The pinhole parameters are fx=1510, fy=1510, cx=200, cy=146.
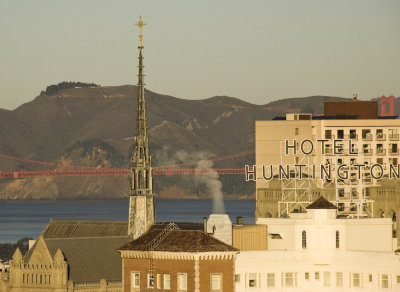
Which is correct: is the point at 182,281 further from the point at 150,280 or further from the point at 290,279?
the point at 290,279

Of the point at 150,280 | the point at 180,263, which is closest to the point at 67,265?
the point at 150,280

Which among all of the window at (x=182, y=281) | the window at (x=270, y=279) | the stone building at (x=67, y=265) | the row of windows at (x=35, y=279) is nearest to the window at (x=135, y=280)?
the window at (x=182, y=281)

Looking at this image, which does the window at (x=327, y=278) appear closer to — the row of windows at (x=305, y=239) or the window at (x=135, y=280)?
the row of windows at (x=305, y=239)

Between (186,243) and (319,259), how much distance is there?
1448cm

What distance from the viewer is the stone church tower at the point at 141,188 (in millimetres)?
170875

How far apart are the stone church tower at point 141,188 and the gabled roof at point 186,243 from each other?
1275 inches

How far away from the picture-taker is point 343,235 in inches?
5561

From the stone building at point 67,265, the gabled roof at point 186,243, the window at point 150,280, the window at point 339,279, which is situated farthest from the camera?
the stone building at point 67,265

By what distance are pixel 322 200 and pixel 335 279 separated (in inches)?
331

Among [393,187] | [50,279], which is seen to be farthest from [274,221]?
[393,187]

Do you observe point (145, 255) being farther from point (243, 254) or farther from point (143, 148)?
point (143, 148)

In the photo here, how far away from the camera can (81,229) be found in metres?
168

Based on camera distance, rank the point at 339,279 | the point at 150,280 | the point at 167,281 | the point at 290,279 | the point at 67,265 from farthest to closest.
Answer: the point at 67,265
the point at 339,279
the point at 290,279
the point at 150,280
the point at 167,281

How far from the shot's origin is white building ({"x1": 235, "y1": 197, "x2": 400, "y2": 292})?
135 m
